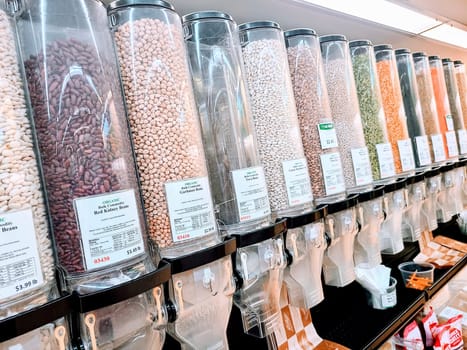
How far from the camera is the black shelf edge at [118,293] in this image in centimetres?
50

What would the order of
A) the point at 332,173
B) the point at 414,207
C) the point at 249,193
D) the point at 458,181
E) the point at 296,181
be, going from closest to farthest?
the point at 249,193 → the point at 296,181 → the point at 332,173 → the point at 414,207 → the point at 458,181

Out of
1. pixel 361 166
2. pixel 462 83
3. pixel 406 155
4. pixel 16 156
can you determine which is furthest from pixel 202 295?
pixel 462 83

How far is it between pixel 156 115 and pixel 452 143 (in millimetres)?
1336

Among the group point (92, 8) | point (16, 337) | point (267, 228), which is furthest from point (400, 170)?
point (16, 337)

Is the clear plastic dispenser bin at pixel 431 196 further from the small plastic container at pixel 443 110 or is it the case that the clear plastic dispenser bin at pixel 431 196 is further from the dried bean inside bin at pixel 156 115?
the dried bean inside bin at pixel 156 115

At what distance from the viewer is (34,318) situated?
0.45m

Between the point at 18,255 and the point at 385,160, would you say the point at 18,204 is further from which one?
the point at 385,160

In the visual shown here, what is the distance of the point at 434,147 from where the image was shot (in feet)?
4.54

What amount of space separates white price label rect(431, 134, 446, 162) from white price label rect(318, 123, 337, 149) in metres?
0.63

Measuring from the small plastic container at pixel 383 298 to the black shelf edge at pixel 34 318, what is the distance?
1150mm

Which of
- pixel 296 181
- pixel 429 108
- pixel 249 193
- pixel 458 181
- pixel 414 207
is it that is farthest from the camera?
pixel 458 181

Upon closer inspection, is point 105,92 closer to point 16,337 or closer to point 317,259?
point 16,337

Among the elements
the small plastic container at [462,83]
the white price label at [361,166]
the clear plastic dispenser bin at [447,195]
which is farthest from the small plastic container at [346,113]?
the small plastic container at [462,83]

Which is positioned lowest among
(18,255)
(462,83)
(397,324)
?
(397,324)
